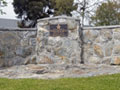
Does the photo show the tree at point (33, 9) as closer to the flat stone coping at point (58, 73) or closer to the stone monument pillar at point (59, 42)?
the stone monument pillar at point (59, 42)

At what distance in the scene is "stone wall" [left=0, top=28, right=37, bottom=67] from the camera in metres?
6.86

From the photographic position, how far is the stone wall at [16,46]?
6855 mm

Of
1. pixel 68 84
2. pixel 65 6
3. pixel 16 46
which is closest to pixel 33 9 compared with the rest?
pixel 65 6

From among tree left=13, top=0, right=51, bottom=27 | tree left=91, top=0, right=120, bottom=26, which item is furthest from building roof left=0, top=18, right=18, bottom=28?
tree left=91, top=0, right=120, bottom=26

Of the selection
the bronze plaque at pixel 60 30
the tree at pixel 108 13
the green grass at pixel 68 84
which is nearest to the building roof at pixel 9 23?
the tree at pixel 108 13

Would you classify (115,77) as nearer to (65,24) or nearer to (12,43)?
(65,24)

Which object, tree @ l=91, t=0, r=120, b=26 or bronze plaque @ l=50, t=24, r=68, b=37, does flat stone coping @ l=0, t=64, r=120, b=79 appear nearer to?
bronze plaque @ l=50, t=24, r=68, b=37

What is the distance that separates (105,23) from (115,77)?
455 inches

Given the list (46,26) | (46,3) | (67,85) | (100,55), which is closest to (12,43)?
(46,26)

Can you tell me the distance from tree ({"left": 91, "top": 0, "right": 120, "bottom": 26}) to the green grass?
37.6 feet

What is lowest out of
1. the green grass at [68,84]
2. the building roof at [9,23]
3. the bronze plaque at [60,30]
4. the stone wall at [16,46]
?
the green grass at [68,84]

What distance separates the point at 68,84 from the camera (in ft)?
13.4

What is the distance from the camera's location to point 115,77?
15.0 ft

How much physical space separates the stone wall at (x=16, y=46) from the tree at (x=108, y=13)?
937 centimetres
